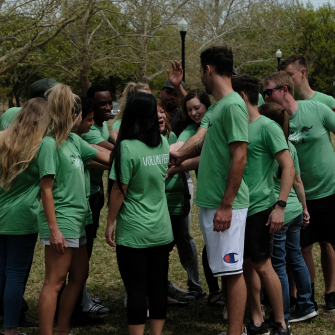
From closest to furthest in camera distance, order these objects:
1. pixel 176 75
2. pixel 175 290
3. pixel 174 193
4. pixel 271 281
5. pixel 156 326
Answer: pixel 156 326
pixel 271 281
pixel 174 193
pixel 176 75
pixel 175 290

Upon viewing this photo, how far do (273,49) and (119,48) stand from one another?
1587 centimetres

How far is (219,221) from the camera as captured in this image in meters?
3.39

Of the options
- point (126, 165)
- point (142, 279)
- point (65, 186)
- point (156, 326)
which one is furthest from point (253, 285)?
point (65, 186)

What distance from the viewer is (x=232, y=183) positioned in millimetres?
3336

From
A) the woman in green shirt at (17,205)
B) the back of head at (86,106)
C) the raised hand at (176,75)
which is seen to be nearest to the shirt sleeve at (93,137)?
the back of head at (86,106)

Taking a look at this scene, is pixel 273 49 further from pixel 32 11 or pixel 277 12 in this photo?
pixel 32 11

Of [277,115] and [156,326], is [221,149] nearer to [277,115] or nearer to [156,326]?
Answer: [277,115]

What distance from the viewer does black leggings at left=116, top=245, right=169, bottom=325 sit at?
347cm

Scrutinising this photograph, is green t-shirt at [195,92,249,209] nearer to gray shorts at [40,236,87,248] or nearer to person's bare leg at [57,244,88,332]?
gray shorts at [40,236,87,248]

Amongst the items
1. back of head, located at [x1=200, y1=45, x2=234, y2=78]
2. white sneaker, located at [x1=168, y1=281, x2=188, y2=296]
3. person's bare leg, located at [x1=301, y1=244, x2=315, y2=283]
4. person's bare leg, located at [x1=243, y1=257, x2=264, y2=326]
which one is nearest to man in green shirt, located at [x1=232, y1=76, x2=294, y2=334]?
person's bare leg, located at [x1=243, y1=257, x2=264, y2=326]

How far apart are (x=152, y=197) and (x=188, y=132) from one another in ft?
4.10

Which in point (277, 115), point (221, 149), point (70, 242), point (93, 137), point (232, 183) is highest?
point (277, 115)

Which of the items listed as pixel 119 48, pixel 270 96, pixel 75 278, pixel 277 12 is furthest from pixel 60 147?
pixel 277 12

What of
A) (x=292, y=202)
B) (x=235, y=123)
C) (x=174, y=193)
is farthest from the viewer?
(x=174, y=193)
